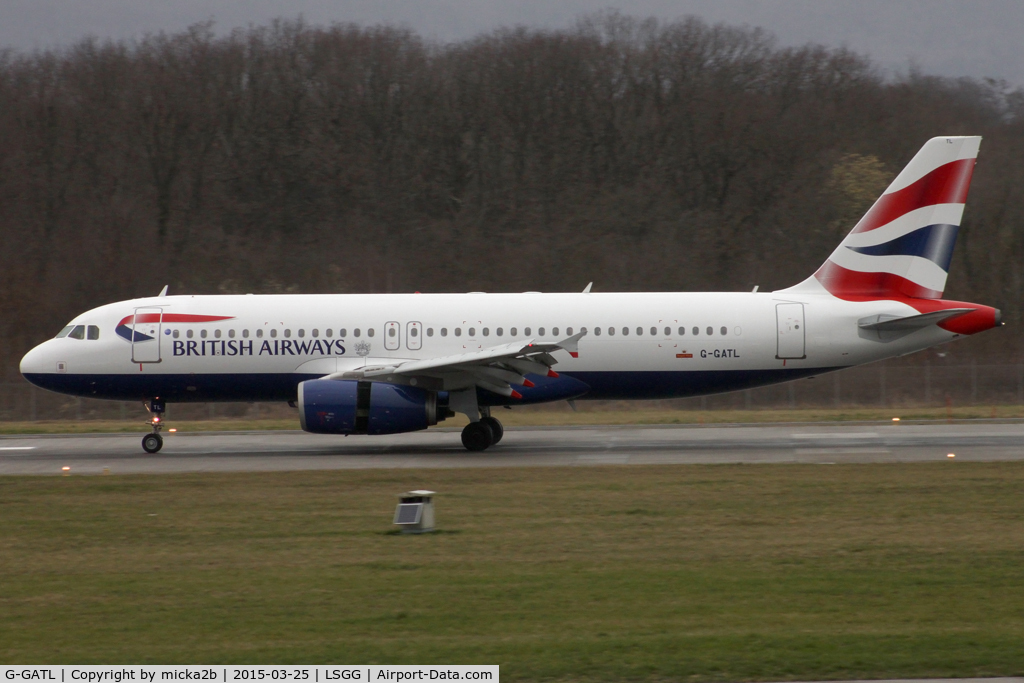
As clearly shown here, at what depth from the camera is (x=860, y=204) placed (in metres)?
49.6

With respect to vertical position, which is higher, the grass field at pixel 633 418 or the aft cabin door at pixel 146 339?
the aft cabin door at pixel 146 339

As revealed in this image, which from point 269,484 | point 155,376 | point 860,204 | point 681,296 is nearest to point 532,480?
point 269,484

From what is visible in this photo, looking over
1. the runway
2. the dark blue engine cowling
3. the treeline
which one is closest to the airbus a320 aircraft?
the runway

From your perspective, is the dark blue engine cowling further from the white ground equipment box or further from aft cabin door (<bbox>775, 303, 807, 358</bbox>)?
the white ground equipment box

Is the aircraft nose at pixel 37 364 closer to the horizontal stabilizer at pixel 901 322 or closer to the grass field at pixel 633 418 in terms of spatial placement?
the grass field at pixel 633 418

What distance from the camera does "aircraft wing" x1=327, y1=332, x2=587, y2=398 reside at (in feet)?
69.1

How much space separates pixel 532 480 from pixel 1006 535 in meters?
7.49

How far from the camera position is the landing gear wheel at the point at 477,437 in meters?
22.6

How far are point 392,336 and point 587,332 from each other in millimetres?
4171

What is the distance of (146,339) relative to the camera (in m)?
23.5

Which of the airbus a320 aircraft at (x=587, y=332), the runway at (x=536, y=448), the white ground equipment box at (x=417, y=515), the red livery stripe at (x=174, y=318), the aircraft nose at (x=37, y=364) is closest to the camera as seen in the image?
the white ground equipment box at (x=417, y=515)

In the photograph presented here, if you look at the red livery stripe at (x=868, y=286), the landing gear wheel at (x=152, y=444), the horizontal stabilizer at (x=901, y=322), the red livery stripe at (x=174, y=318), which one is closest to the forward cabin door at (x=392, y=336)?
the red livery stripe at (x=174, y=318)

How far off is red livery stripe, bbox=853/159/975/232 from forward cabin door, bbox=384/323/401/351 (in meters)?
10.1

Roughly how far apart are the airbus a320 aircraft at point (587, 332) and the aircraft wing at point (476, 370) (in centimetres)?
55
